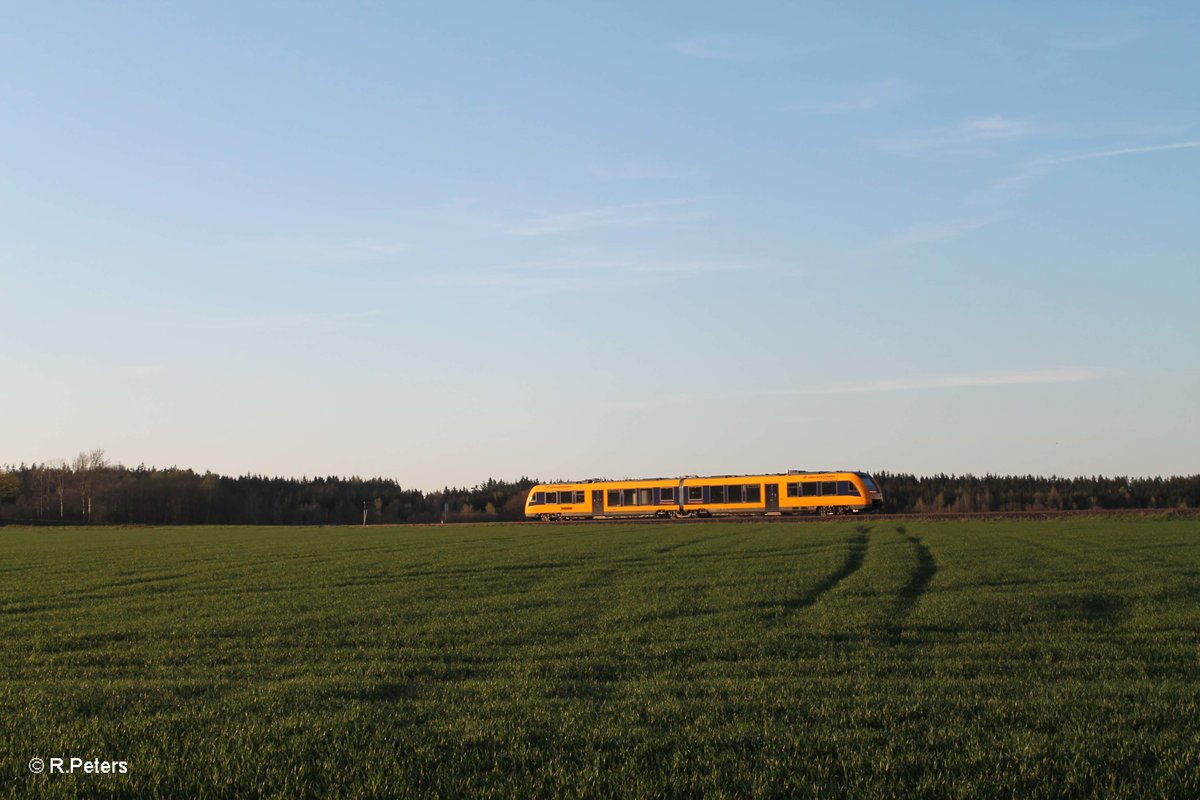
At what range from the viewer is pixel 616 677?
42.1 feet

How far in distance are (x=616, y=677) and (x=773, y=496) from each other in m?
50.1

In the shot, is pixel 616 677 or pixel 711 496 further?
pixel 711 496

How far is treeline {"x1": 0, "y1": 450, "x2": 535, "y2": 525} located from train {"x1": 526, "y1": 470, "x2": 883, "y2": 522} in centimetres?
3805

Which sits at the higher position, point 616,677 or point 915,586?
point 616,677

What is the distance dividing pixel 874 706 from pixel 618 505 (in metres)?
58.0

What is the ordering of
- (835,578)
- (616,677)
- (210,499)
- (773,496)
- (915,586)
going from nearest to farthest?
(616,677)
(915,586)
(835,578)
(773,496)
(210,499)

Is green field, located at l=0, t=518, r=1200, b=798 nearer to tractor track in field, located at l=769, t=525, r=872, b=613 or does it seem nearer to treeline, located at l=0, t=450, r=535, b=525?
tractor track in field, located at l=769, t=525, r=872, b=613

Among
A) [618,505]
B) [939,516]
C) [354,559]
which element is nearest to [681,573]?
[354,559]

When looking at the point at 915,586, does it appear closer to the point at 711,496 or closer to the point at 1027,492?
the point at 711,496

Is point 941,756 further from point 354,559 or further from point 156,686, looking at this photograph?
point 354,559

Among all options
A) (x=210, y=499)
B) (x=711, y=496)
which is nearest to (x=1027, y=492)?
(x=711, y=496)

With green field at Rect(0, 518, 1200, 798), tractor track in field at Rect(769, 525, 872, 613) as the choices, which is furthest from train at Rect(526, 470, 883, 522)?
green field at Rect(0, 518, 1200, 798)

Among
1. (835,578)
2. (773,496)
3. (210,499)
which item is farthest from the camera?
(210,499)

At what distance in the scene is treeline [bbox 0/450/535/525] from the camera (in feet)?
381
